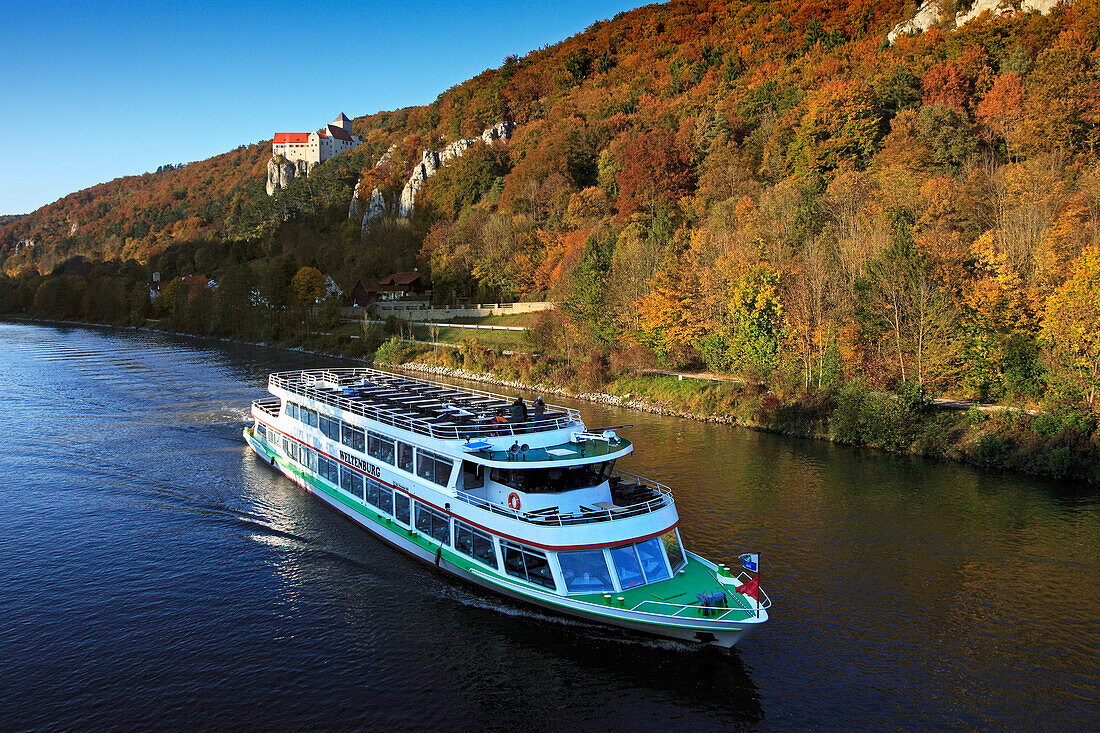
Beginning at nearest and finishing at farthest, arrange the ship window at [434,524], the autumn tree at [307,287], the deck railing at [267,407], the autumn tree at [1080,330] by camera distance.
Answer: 1. the ship window at [434,524]
2. the autumn tree at [1080,330]
3. the deck railing at [267,407]
4. the autumn tree at [307,287]

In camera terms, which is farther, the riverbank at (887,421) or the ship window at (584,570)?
the riverbank at (887,421)

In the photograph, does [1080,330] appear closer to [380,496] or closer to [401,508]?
[401,508]

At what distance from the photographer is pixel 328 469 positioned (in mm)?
33938

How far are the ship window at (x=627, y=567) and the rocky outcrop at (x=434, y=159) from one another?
148028 mm

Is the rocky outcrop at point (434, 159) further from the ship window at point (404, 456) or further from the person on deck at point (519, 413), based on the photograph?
the person on deck at point (519, 413)

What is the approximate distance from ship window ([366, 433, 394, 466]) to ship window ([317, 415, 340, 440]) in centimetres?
378

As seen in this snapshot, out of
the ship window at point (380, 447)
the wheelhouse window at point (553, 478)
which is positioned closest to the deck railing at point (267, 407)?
the ship window at point (380, 447)

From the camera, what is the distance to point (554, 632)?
21.2 metres

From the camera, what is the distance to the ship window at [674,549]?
21875 mm

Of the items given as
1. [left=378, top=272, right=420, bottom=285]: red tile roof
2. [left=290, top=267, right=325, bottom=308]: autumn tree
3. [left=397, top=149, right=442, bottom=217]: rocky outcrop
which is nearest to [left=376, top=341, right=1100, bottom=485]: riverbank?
[left=378, top=272, right=420, bottom=285]: red tile roof

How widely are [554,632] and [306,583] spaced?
1022cm

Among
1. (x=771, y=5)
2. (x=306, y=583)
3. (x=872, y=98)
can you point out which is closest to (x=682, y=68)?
(x=771, y=5)

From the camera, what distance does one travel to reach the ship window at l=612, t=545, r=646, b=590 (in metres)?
20.7

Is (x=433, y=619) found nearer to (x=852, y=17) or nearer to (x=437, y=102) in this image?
(x=852, y=17)
